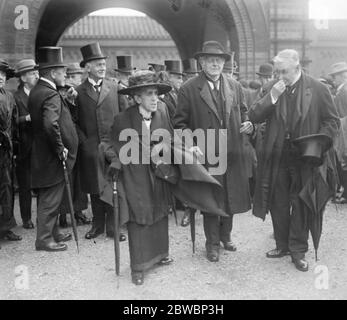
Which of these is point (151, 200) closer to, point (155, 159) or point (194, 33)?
point (155, 159)

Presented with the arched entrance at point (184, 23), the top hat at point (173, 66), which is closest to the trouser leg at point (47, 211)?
the top hat at point (173, 66)

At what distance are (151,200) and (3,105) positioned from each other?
2.38 m

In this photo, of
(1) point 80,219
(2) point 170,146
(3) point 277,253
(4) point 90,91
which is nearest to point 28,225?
(1) point 80,219

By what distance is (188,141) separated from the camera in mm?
4535

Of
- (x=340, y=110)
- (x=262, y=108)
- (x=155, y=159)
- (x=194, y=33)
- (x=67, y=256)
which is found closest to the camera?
(x=155, y=159)

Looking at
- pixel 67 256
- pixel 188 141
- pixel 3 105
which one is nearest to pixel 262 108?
pixel 188 141

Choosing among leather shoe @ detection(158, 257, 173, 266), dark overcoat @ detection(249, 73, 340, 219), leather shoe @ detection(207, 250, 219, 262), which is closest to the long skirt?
leather shoe @ detection(158, 257, 173, 266)

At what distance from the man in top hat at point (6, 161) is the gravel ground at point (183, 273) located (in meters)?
0.26

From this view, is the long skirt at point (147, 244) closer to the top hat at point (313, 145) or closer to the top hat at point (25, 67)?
the top hat at point (313, 145)

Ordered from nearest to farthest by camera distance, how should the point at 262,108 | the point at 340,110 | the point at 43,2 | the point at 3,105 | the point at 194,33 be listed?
1. the point at 262,108
2. the point at 3,105
3. the point at 340,110
4. the point at 43,2
5. the point at 194,33

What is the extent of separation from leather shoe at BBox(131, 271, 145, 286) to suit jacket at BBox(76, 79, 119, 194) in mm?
1508

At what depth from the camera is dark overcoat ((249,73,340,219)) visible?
4.35 metres

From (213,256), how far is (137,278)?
0.95 m

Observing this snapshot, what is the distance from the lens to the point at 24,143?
608 centimetres
